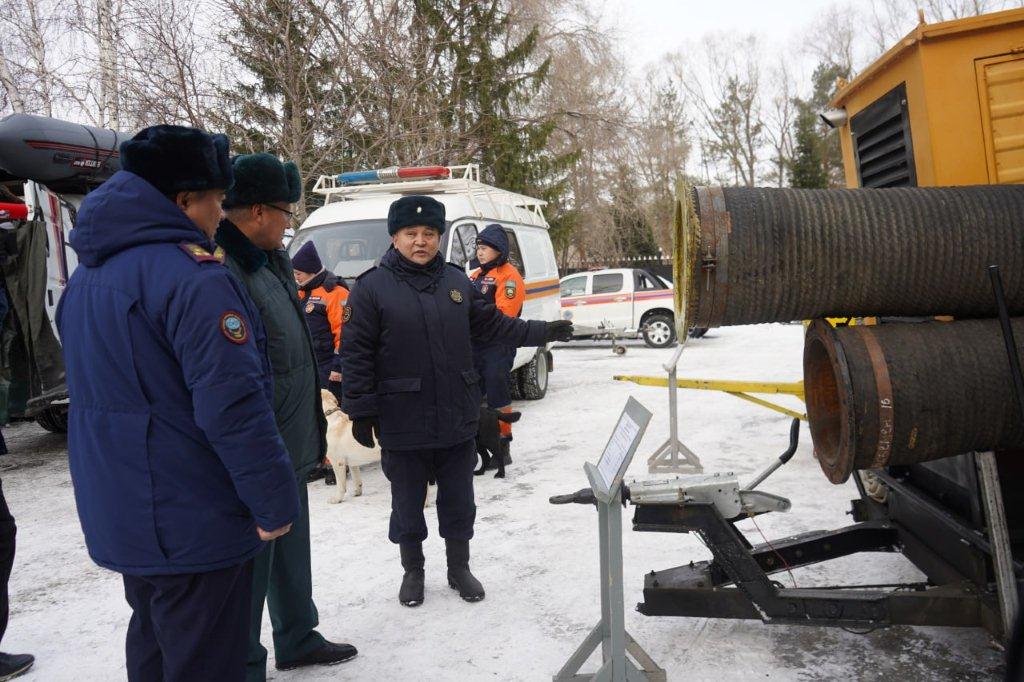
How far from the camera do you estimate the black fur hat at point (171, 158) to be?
6.95ft

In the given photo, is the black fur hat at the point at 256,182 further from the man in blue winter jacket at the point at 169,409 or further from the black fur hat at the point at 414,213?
the black fur hat at the point at 414,213

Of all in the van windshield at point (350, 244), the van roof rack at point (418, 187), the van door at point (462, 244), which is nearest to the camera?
the van windshield at point (350, 244)

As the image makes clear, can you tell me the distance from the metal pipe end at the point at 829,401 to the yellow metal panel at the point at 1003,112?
880mm

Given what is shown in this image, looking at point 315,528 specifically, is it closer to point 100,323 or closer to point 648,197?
point 100,323

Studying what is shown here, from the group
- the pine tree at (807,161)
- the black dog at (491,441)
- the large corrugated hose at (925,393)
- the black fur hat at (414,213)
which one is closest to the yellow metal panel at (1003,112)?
the large corrugated hose at (925,393)

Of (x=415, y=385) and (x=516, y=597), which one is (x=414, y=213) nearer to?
(x=415, y=385)

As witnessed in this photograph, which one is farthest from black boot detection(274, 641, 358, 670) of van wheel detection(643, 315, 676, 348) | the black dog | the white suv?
van wheel detection(643, 315, 676, 348)

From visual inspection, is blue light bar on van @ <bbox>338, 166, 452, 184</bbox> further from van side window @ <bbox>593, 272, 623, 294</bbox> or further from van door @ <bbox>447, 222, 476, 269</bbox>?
van side window @ <bbox>593, 272, 623, 294</bbox>

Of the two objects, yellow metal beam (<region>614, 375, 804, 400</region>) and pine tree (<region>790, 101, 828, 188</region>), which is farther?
pine tree (<region>790, 101, 828, 188</region>)

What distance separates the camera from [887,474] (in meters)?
3.40

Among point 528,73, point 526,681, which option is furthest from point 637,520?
point 528,73

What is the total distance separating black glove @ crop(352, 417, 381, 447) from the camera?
3771 mm

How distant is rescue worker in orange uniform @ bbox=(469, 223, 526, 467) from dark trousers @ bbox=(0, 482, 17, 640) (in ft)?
12.7

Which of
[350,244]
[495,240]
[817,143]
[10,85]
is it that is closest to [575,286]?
[350,244]
